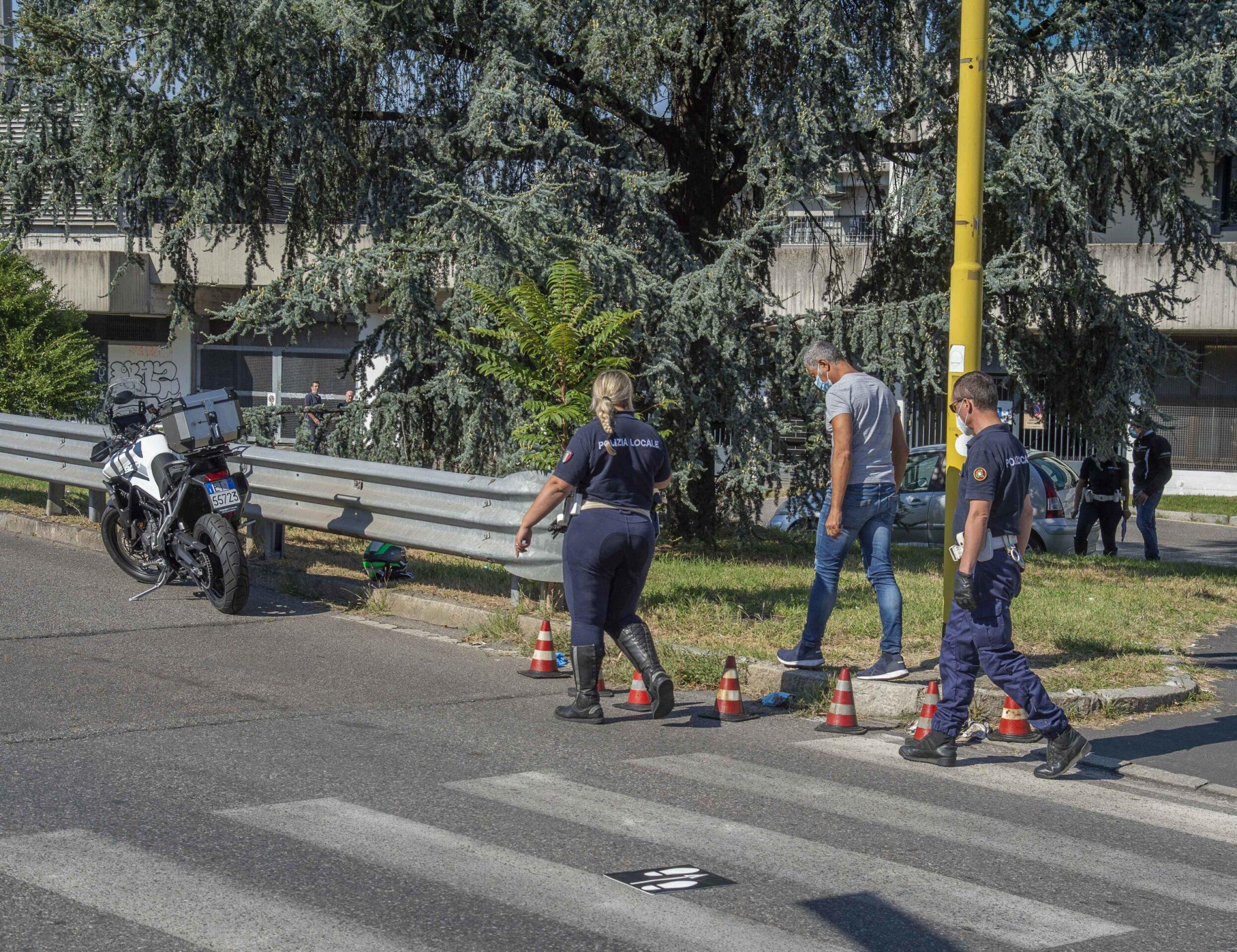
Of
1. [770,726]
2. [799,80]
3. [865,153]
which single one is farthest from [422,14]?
[770,726]

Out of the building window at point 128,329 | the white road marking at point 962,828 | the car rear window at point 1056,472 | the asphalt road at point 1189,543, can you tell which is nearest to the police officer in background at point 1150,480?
the asphalt road at point 1189,543

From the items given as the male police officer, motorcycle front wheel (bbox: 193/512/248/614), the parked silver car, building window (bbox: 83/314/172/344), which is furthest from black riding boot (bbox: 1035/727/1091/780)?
building window (bbox: 83/314/172/344)

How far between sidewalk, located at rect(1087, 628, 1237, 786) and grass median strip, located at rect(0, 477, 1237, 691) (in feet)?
1.23

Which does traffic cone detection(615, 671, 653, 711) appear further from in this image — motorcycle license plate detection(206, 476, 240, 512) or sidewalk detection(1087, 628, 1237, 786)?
motorcycle license plate detection(206, 476, 240, 512)

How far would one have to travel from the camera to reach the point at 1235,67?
12.0 metres

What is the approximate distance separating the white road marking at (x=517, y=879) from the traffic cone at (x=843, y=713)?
106 inches

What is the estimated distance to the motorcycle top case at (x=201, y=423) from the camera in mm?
9875

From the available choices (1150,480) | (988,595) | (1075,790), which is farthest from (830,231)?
(1075,790)

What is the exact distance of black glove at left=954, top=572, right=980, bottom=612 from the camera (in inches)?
248

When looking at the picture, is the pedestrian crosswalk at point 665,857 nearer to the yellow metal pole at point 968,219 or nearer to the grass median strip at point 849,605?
the grass median strip at point 849,605

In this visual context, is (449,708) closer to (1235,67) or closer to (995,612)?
(995,612)

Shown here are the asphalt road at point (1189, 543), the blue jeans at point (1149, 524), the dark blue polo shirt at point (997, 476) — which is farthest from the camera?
the asphalt road at point (1189, 543)

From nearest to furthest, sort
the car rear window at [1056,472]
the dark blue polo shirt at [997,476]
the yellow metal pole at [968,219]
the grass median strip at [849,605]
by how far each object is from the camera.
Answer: the dark blue polo shirt at [997,476], the yellow metal pole at [968,219], the grass median strip at [849,605], the car rear window at [1056,472]

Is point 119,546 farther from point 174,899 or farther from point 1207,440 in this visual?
point 1207,440
